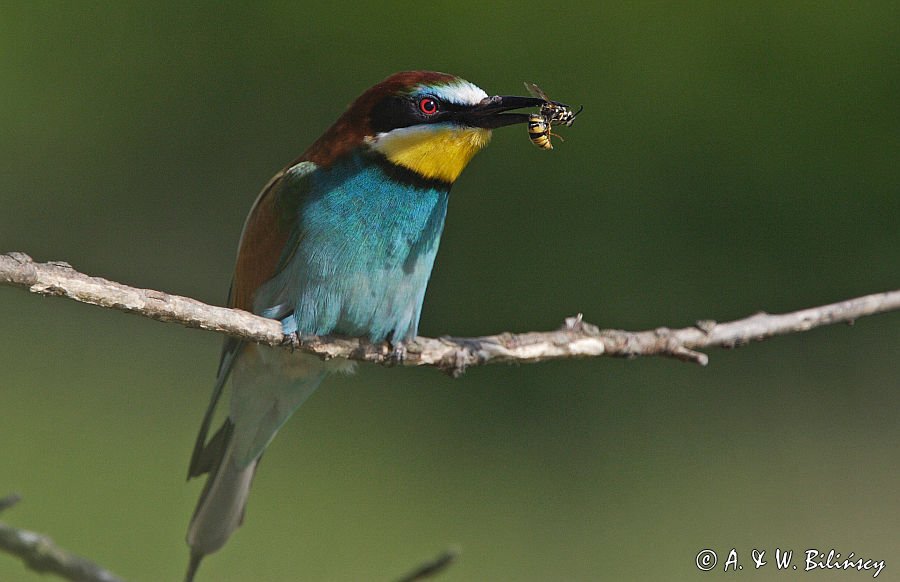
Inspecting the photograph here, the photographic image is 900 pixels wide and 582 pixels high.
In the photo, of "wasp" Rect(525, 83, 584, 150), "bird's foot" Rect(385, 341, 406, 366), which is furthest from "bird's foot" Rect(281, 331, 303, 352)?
"wasp" Rect(525, 83, 584, 150)

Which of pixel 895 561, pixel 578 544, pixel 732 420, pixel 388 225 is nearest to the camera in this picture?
pixel 388 225

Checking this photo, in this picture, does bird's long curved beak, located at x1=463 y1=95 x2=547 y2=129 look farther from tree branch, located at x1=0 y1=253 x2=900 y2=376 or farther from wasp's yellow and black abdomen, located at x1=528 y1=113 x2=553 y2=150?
tree branch, located at x1=0 y1=253 x2=900 y2=376

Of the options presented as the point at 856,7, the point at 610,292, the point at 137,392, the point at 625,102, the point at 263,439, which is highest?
the point at 856,7

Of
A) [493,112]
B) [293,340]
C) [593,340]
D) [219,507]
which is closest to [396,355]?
[293,340]

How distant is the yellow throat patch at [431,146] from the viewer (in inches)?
77.6

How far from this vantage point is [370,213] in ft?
6.49

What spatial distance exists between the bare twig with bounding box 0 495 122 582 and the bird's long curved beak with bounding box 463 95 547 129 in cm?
114

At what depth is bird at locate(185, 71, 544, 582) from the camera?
6.45 feet

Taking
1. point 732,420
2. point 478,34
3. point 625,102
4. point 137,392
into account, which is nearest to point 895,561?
point 732,420

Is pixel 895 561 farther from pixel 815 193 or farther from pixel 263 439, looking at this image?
pixel 263 439

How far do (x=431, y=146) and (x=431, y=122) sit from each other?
0.05m

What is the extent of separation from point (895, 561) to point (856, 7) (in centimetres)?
168

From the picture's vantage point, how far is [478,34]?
329cm

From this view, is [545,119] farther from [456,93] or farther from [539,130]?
[456,93]
